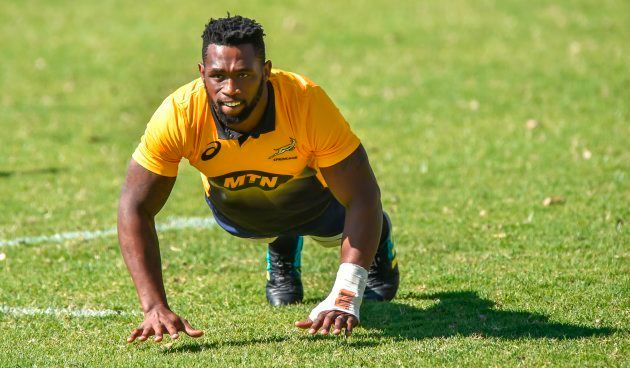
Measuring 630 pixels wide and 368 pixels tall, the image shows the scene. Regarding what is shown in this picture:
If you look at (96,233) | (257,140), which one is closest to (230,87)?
(257,140)

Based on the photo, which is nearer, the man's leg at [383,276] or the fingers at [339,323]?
the fingers at [339,323]

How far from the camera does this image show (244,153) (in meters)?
6.02

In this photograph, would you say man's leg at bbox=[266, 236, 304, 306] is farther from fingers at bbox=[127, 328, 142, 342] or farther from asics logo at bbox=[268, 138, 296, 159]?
fingers at bbox=[127, 328, 142, 342]

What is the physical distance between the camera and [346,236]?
19.2ft

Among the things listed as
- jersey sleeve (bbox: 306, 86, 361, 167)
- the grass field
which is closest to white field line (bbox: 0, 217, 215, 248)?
the grass field

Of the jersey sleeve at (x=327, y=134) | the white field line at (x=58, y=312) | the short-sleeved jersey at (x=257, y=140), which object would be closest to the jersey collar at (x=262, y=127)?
the short-sleeved jersey at (x=257, y=140)

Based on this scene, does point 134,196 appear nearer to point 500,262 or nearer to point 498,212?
point 500,262

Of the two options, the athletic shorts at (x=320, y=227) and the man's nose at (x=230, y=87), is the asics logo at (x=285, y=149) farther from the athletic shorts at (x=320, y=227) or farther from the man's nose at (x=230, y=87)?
the athletic shorts at (x=320, y=227)

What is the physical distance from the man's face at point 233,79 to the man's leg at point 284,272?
5.35 feet

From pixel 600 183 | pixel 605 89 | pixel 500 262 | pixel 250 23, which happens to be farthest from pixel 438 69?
pixel 250 23

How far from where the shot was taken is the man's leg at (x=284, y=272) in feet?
23.2

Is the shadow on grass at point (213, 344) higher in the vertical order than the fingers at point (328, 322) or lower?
lower

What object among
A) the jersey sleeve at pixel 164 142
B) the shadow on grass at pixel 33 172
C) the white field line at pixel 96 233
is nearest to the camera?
the jersey sleeve at pixel 164 142

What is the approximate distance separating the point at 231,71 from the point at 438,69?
9614 millimetres
